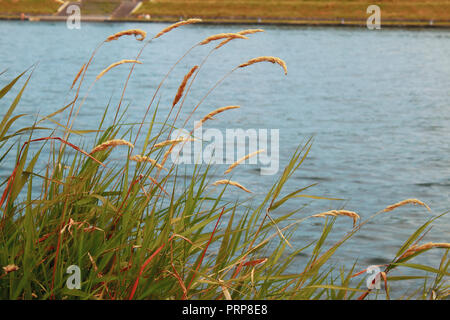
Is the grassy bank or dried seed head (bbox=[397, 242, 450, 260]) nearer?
dried seed head (bbox=[397, 242, 450, 260])

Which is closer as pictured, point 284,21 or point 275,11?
point 284,21

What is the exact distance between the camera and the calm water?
33.5ft

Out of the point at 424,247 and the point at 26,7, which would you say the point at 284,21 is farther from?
the point at 424,247

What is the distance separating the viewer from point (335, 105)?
22.9 metres

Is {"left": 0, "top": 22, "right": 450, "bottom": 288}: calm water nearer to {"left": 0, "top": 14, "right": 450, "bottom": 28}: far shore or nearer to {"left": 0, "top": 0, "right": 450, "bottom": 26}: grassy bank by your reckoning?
{"left": 0, "top": 14, "right": 450, "bottom": 28}: far shore

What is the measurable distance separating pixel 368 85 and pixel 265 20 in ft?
157

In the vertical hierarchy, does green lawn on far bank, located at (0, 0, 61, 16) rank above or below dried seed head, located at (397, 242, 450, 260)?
above

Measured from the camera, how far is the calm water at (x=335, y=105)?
10.2 m

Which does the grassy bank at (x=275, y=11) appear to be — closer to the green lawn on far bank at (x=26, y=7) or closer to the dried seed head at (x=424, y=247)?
the green lawn on far bank at (x=26, y=7)

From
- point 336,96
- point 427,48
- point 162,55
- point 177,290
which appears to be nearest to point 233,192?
point 177,290

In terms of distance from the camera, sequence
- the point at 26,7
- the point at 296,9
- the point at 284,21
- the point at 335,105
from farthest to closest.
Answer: the point at 26,7 → the point at 296,9 → the point at 284,21 → the point at 335,105

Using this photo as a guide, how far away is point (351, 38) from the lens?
5959cm

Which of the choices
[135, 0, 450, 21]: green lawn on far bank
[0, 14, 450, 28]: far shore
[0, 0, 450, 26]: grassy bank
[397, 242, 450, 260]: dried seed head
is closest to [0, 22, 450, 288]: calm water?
[397, 242, 450, 260]: dried seed head

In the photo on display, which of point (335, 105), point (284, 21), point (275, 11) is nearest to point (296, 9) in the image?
point (275, 11)
